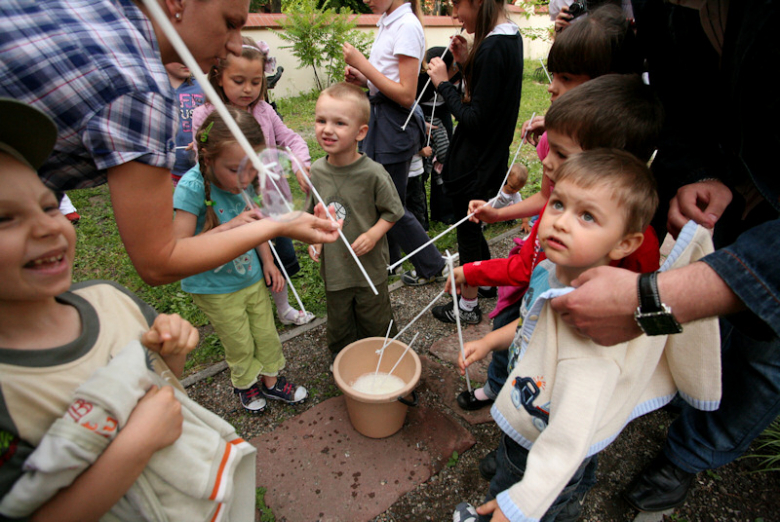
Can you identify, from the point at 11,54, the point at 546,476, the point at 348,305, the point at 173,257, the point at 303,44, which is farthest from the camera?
the point at 303,44

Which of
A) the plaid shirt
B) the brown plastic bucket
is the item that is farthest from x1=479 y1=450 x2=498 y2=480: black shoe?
the plaid shirt

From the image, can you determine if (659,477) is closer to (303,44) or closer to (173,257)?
(173,257)

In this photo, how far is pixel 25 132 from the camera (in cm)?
87

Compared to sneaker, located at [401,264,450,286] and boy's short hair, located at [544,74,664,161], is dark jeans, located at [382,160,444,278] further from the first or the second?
boy's short hair, located at [544,74,664,161]

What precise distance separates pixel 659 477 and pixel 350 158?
7.25ft

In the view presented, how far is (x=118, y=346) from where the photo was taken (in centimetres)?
110

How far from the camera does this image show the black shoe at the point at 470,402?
2.42 meters

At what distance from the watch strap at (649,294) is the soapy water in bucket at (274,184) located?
1.16 m

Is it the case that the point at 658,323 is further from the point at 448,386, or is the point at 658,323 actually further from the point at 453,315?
the point at 453,315

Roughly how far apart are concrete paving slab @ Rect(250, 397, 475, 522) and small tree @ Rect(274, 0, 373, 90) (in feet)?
33.6

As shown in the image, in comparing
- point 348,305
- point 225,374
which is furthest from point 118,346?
point 225,374

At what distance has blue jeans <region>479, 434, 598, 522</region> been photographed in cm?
148

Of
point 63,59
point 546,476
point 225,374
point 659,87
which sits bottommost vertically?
point 225,374

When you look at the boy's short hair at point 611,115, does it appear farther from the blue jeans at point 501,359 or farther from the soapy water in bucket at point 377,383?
the soapy water in bucket at point 377,383
